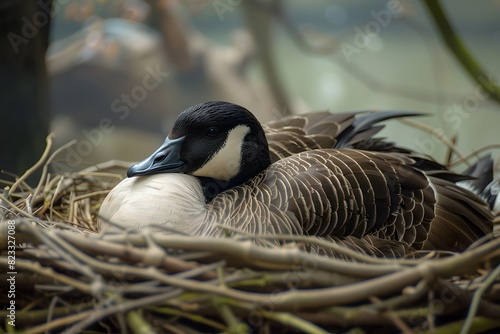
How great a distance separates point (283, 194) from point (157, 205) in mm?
286

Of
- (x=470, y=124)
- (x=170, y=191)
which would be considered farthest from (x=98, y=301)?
(x=470, y=124)

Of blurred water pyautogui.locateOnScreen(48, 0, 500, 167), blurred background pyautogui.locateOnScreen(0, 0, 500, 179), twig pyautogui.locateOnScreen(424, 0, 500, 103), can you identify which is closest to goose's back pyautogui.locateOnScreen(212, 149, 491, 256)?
twig pyautogui.locateOnScreen(424, 0, 500, 103)

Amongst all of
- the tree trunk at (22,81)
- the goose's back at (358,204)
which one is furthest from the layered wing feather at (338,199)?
the tree trunk at (22,81)

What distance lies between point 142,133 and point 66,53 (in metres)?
0.78

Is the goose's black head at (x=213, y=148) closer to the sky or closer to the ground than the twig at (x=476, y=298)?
closer to the ground

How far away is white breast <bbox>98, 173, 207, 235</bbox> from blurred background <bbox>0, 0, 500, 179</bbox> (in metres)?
2.13

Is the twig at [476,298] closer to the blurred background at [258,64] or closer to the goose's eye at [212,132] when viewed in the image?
the goose's eye at [212,132]

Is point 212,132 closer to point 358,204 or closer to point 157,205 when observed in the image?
point 157,205

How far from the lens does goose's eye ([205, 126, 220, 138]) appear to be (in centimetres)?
136

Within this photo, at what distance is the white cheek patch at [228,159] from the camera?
138cm

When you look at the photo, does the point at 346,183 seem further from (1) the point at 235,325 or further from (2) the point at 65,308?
(2) the point at 65,308

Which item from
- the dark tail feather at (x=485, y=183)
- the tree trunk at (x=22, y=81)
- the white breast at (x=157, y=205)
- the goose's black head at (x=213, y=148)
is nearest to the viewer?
the white breast at (x=157, y=205)

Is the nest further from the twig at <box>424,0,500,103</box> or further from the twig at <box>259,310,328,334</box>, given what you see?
the twig at <box>424,0,500,103</box>

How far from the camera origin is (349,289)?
88 cm
